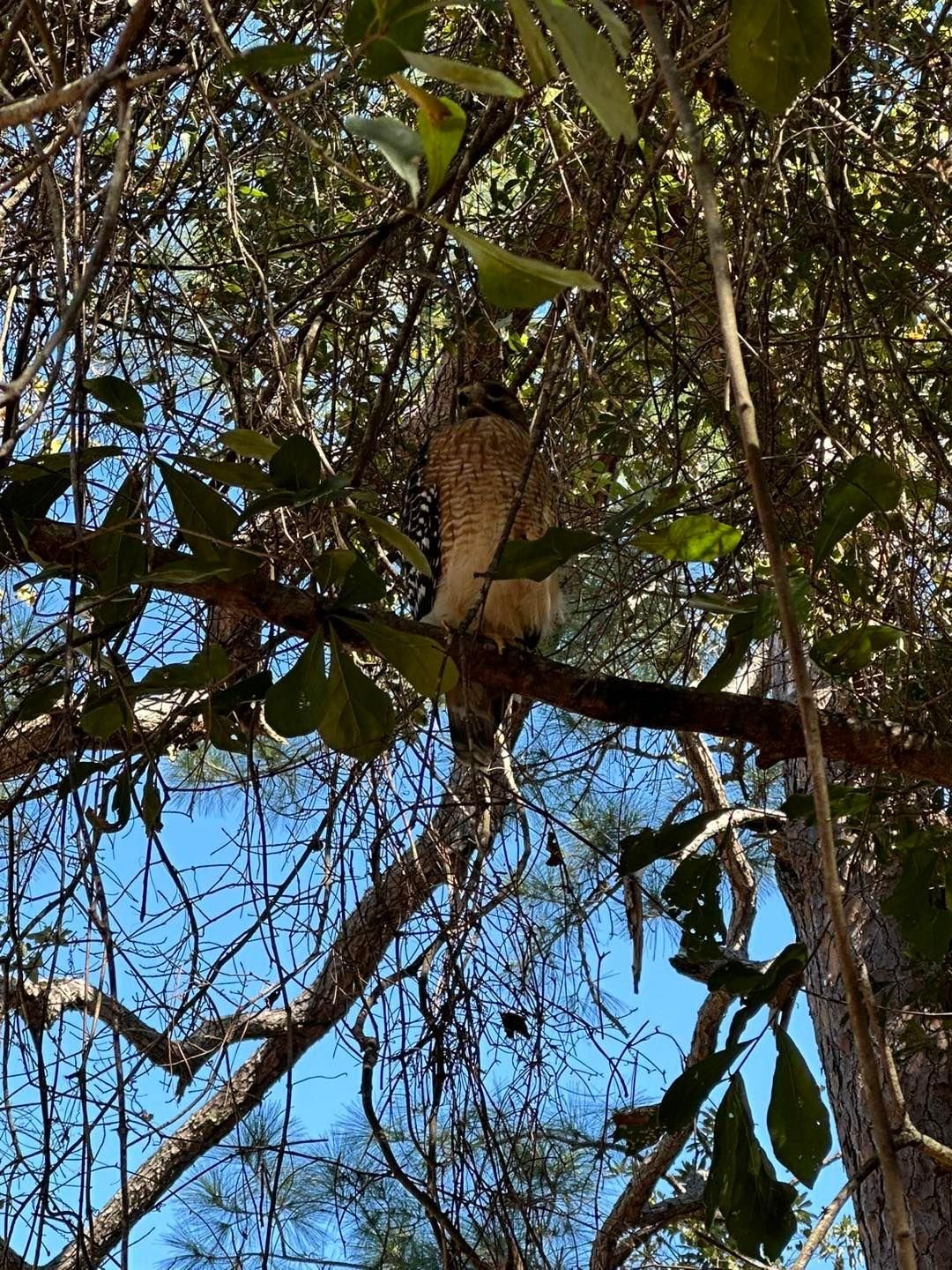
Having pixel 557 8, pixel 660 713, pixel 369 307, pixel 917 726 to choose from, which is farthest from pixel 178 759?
pixel 557 8

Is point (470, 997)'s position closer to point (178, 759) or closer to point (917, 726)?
point (917, 726)

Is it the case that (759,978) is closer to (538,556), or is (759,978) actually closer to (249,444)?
(538,556)

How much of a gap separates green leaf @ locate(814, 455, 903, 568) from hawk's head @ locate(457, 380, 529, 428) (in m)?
2.23

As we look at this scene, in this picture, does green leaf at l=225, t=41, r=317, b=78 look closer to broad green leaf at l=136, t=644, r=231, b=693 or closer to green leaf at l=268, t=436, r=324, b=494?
green leaf at l=268, t=436, r=324, b=494

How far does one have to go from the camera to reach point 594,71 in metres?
0.97

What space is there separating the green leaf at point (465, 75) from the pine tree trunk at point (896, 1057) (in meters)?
3.40

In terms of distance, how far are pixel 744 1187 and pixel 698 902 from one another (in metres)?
0.70

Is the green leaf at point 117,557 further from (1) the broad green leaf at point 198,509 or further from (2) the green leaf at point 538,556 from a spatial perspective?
(2) the green leaf at point 538,556

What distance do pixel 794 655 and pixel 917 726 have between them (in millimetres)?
2043

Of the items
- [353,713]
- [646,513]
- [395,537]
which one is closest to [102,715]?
[353,713]

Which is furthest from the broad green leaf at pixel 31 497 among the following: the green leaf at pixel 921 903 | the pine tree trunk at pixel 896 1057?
the pine tree trunk at pixel 896 1057

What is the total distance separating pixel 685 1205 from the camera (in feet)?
16.7

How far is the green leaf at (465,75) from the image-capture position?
98 centimetres

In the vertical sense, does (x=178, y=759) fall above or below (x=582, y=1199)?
above
